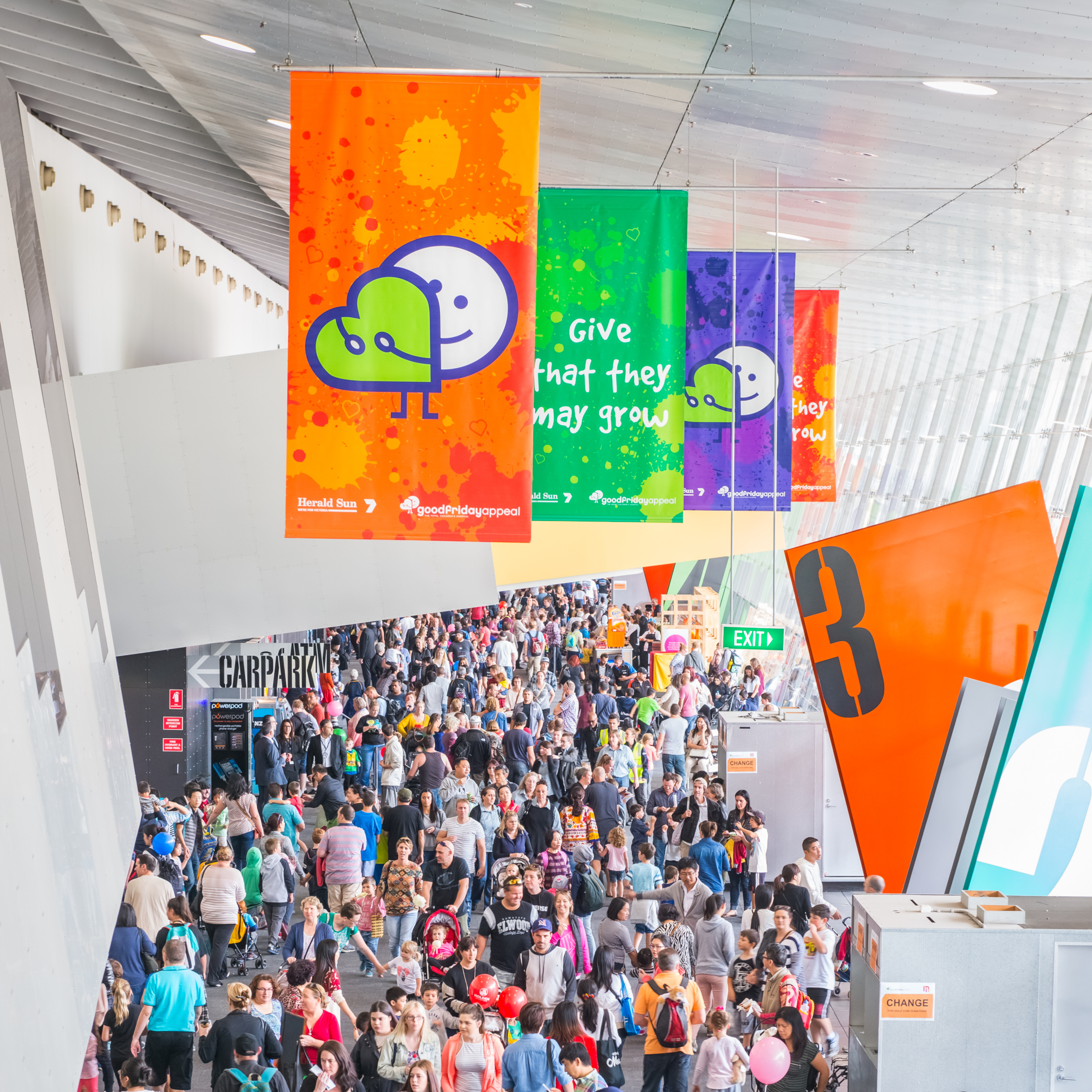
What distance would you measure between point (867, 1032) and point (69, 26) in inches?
344

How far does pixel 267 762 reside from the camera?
1295 cm

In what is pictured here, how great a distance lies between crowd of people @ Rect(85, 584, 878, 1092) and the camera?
6.55 metres

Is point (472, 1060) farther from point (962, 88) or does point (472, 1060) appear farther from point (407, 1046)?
point (962, 88)

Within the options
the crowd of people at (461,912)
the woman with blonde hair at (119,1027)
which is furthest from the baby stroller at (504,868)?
the woman with blonde hair at (119,1027)

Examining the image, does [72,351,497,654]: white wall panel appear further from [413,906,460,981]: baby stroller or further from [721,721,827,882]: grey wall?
[413,906,460,981]: baby stroller

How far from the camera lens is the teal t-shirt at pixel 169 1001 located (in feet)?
22.6

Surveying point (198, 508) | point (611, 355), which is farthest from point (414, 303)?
point (198, 508)

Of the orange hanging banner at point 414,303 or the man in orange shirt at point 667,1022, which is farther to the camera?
the man in orange shirt at point 667,1022

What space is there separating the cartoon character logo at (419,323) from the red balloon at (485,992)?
124 inches

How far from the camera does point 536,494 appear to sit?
9.29 meters

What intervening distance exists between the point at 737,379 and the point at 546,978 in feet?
21.5

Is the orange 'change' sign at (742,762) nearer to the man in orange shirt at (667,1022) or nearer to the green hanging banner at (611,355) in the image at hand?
the green hanging banner at (611,355)

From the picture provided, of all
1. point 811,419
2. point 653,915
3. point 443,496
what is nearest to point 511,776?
point 653,915

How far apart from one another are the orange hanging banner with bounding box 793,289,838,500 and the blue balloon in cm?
895
